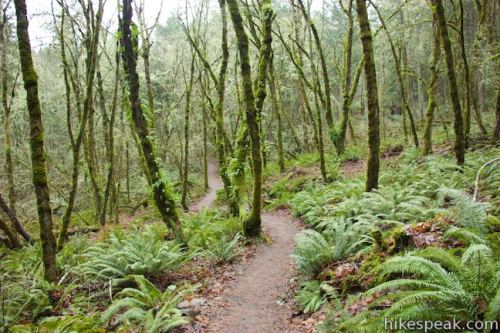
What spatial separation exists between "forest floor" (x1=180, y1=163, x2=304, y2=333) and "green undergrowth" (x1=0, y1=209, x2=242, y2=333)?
0.45m

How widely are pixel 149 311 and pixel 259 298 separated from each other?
2002mm

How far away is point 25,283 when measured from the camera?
256 inches

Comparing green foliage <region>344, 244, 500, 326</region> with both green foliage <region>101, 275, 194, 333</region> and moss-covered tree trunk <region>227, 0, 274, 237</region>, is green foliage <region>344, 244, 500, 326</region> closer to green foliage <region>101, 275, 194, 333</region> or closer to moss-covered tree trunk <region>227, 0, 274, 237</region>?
green foliage <region>101, 275, 194, 333</region>

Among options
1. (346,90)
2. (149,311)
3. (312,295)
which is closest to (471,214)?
(312,295)

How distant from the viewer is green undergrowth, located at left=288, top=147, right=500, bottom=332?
11.0ft

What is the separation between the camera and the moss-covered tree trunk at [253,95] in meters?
8.60

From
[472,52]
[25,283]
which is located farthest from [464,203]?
[472,52]

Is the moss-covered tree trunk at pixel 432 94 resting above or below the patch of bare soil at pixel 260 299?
above

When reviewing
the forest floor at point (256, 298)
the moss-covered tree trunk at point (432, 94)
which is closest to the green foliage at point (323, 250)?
the forest floor at point (256, 298)

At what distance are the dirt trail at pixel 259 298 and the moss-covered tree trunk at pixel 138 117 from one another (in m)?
2.70

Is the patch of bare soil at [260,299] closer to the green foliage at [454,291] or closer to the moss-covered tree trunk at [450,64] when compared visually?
the green foliage at [454,291]

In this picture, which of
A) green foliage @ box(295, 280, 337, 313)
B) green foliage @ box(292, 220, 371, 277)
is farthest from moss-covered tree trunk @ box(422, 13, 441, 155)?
green foliage @ box(295, 280, 337, 313)

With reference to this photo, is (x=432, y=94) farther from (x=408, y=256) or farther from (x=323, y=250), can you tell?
(x=408, y=256)

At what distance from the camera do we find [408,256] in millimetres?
3916
